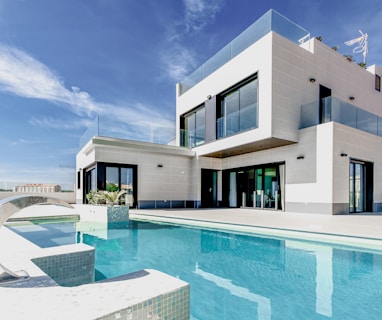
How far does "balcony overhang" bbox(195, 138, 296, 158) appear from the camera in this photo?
10.5m

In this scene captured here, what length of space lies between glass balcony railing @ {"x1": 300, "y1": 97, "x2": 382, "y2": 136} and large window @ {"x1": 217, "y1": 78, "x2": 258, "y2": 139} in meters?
2.22

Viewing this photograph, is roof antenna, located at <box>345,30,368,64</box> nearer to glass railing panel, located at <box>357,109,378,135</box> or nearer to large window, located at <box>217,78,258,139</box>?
glass railing panel, located at <box>357,109,378,135</box>

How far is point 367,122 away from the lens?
11.0 meters

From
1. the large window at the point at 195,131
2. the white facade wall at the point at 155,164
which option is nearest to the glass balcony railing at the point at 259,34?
the large window at the point at 195,131

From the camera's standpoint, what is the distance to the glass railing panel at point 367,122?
10664 mm

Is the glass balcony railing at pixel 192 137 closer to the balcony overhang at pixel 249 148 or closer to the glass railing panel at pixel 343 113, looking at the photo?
the balcony overhang at pixel 249 148

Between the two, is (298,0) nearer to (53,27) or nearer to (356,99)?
(356,99)

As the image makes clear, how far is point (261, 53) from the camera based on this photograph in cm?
1038

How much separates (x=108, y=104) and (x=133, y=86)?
2.31 meters

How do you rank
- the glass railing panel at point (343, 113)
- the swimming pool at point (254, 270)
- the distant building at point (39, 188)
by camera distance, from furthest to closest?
1. the distant building at point (39, 188)
2. the glass railing panel at point (343, 113)
3. the swimming pool at point (254, 270)

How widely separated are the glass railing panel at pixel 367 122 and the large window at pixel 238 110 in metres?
4.54

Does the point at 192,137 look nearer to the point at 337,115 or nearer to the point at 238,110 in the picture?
the point at 238,110

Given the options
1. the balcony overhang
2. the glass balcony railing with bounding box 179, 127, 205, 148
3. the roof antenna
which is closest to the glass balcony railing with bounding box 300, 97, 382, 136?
the balcony overhang

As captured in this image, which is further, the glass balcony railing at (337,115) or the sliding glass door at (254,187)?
the sliding glass door at (254,187)
